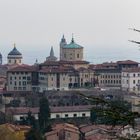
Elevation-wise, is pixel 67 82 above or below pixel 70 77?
below

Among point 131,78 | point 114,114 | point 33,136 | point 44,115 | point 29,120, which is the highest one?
point 131,78

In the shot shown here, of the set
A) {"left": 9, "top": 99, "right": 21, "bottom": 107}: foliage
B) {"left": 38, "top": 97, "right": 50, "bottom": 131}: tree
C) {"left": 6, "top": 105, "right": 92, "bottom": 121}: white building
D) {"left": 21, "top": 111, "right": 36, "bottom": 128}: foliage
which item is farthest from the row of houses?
{"left": 38, "top": 97, "right": 50, "bottom": 131}: tree

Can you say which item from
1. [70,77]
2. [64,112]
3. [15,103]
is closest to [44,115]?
[64,112]

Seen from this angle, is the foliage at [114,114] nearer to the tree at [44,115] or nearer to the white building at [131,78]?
the tree at [44,115]

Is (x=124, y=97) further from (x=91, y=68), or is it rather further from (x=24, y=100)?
(x=91, y=68)

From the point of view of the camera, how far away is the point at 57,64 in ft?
98.5

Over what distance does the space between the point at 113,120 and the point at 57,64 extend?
28115 millimetres

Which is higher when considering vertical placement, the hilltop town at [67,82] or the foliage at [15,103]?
the hilltop town at [67,82]

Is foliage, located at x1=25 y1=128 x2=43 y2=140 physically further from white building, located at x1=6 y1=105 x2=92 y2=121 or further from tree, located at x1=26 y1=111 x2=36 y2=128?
white building, located at x1=6 y1=105 x2=92 y2=121

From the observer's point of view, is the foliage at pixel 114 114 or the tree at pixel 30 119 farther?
the tree at pixel 30 119

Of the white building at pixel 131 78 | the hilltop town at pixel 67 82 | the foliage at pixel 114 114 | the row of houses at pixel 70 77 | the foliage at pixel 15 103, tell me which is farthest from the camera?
the white building at pixel 131 78

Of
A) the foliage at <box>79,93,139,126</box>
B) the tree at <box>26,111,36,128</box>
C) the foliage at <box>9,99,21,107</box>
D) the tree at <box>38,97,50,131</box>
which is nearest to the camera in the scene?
the foliage at <box>79,93,139,126</box>

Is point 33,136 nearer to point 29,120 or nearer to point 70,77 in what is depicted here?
point 29,120

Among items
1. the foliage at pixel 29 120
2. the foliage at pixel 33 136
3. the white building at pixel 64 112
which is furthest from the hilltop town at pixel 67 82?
the foliage at pixel 33 136
